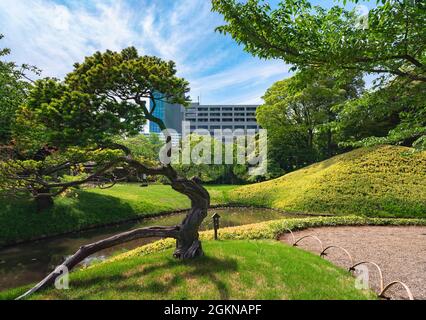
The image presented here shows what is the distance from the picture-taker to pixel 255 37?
546 cm

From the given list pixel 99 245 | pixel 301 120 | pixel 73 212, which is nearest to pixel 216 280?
pixel 99 245

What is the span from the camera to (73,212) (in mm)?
18484

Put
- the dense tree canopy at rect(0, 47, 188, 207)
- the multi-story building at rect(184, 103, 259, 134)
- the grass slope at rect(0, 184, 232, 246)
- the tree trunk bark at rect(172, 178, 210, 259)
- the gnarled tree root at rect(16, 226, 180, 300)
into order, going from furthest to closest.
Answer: the multi-story building at rect(184, 103, 259, 134), the grass slope at rect(0, 184, 232, 246), the tree trunk bark at rect(172, 178, 210, 259), the dense tree canopy at rect(0, 47, 188, 207), the gnarled tree root at rect(16, 226, 180, 300)

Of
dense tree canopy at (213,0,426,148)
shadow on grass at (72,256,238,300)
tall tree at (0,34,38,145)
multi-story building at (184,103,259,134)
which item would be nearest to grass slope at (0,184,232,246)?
tall tree at (0,34,38,145)

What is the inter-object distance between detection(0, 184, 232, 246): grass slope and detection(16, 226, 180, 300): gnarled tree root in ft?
25.6

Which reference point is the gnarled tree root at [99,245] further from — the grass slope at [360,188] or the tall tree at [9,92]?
the grass slope at [360,188]

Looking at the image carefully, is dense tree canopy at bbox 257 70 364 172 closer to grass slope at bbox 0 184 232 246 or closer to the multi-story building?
grass slope at bbox 0 184 232 246

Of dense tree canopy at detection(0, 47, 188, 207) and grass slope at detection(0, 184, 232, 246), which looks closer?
dense tree canopy at detection(0, 47, 188, 207)

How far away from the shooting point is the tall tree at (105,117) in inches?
281

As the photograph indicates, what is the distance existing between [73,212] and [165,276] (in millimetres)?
14146

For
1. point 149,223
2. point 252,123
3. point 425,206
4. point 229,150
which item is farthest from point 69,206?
point 252,123

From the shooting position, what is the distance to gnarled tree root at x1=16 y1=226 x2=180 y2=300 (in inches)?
260

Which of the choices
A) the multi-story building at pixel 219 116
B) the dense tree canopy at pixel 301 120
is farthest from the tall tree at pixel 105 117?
the multi-story building at pixel 219 116

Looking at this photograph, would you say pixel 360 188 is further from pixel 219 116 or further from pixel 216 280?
pixel 219 116
